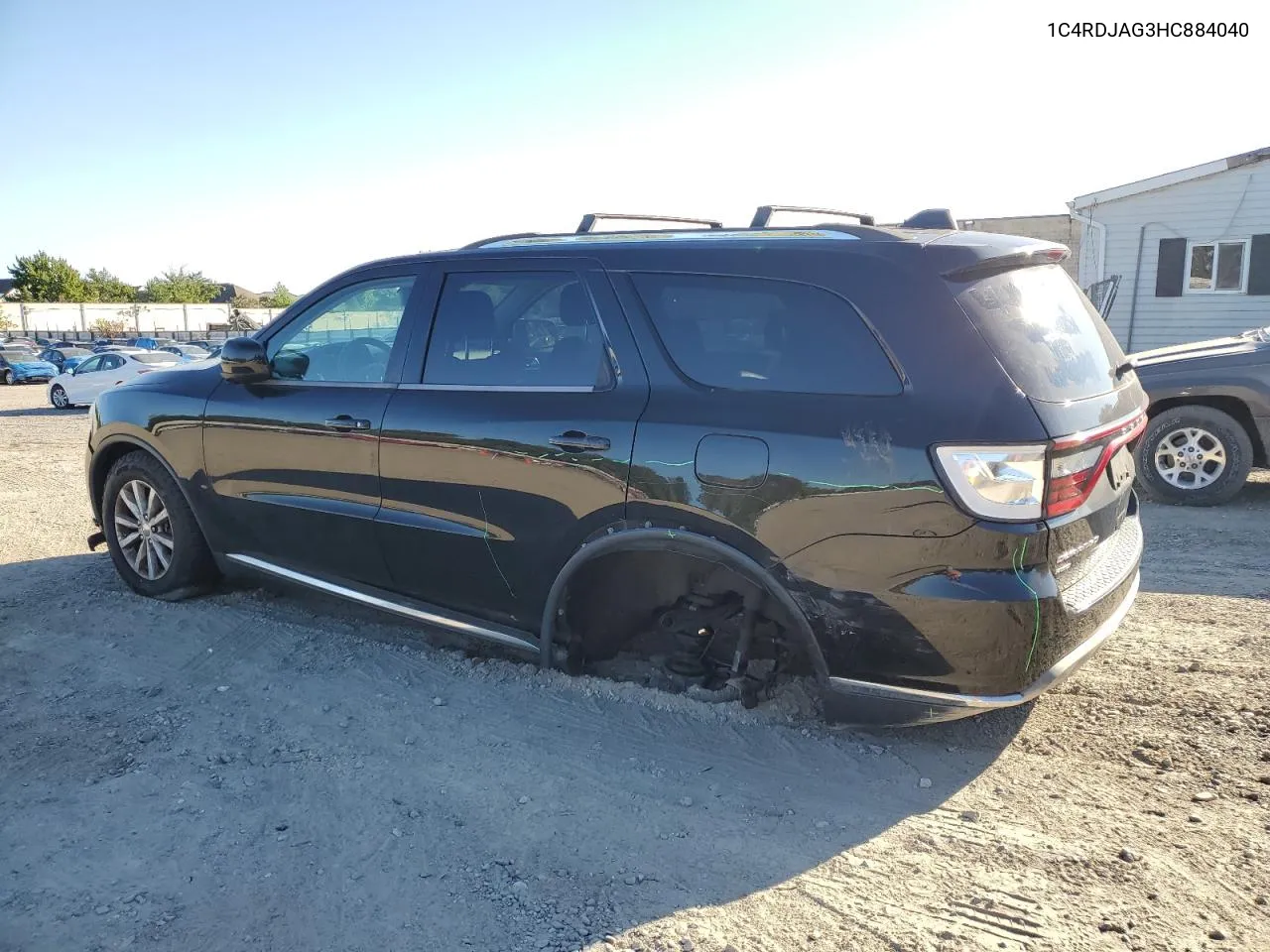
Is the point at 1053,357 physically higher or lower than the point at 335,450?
higher

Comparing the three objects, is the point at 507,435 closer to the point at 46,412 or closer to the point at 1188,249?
the point at 1188,249

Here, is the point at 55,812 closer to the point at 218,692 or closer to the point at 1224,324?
the point at 218,692

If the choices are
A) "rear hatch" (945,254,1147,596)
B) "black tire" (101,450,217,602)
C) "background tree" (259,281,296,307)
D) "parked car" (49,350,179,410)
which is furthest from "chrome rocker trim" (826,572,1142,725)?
"background tree" (259,281,296,307)

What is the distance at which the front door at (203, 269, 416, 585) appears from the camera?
13.1 feet

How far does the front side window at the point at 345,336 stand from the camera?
4.07 meters

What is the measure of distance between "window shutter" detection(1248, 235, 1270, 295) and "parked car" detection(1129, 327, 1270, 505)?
365 inches

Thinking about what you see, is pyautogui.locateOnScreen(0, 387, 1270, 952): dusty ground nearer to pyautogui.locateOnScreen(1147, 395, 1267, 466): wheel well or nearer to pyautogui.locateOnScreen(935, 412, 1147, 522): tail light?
pyautogui.locateOnScreen(935, 412, 1147, 522): tail light

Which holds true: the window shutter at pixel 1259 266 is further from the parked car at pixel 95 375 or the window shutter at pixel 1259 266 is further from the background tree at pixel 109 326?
the background tree at pixel 109 326

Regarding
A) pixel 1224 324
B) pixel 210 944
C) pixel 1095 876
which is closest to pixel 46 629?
pixel 210 944

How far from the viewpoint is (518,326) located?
12.1 feet

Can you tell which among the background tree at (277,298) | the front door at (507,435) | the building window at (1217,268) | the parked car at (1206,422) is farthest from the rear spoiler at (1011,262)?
the background tree at (277,298)

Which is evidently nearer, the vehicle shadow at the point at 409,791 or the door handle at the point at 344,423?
the vehicle shadow at the point at 409,791

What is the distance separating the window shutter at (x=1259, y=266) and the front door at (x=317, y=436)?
15423mm

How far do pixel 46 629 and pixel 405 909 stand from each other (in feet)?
10.5
